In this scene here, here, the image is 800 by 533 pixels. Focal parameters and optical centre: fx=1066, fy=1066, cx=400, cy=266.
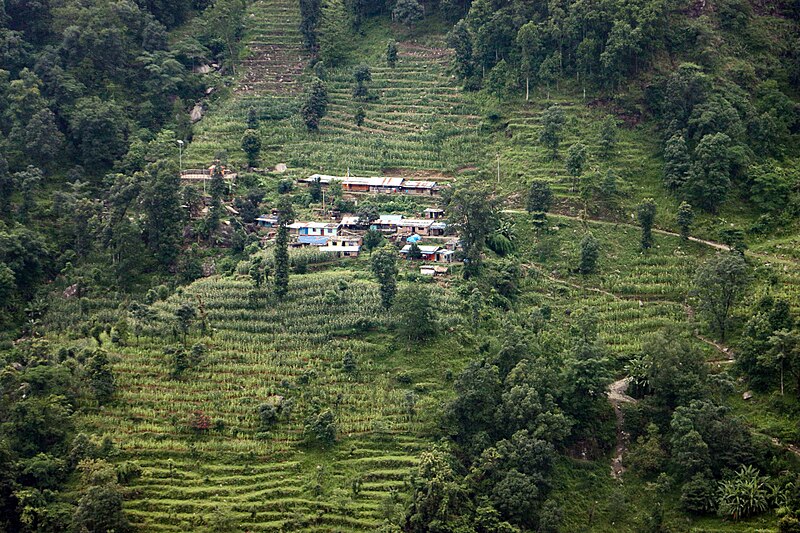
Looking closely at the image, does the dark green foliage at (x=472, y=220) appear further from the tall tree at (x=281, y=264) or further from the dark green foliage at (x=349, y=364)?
the tall tree at (x=281, y=264)

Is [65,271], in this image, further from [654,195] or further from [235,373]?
[654,195]

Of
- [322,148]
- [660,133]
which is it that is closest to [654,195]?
[660,133]

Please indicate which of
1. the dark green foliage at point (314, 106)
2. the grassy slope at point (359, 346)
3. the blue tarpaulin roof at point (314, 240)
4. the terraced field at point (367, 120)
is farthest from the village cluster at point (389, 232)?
the dark green foliage at point (314, 106)

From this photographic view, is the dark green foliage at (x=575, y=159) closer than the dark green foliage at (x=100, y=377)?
Result: No

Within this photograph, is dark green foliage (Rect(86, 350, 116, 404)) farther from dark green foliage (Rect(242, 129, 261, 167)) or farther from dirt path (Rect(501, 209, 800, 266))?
dirt path (Rect(501, 209, 800, 266))

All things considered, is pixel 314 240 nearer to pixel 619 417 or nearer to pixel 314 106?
pixel 314 106

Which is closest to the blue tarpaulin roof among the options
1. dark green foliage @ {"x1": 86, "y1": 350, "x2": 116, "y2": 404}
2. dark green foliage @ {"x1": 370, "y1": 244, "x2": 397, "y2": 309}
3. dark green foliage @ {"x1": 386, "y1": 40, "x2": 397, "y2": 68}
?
dark green foliage @ {"x1": 370, "y1": 244, "x2": 397, "y2": 309}

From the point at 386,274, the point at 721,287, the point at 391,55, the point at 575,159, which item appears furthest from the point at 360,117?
the point at 721,287
